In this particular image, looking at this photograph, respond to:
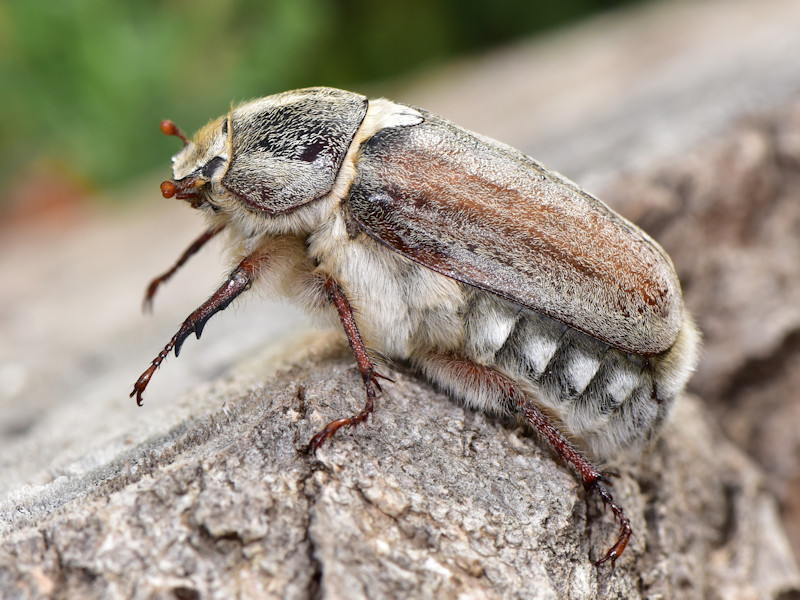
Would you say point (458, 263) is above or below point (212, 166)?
below

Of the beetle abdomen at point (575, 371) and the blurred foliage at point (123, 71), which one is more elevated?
the beetle abdomen at point (575, 371)

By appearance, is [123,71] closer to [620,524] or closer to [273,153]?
[273,153]

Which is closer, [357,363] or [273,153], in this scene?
[357,363]

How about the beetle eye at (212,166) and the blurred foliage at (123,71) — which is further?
the blurred foliage at (123,71)

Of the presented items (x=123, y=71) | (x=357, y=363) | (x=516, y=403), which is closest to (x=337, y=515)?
(x=357, y=363)

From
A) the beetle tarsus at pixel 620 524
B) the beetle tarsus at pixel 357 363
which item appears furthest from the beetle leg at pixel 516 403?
the beetle tarsus at pixel 357 363

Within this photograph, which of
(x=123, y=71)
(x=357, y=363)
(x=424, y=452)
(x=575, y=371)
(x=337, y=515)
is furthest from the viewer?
(x=123, y=71)

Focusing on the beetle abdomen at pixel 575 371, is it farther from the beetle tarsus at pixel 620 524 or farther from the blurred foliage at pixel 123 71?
the blurred foliage at pixel 123 71

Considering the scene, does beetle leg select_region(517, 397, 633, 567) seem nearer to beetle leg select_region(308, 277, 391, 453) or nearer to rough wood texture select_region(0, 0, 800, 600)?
rough wood texture select_region(0, 0, 800, 600)
